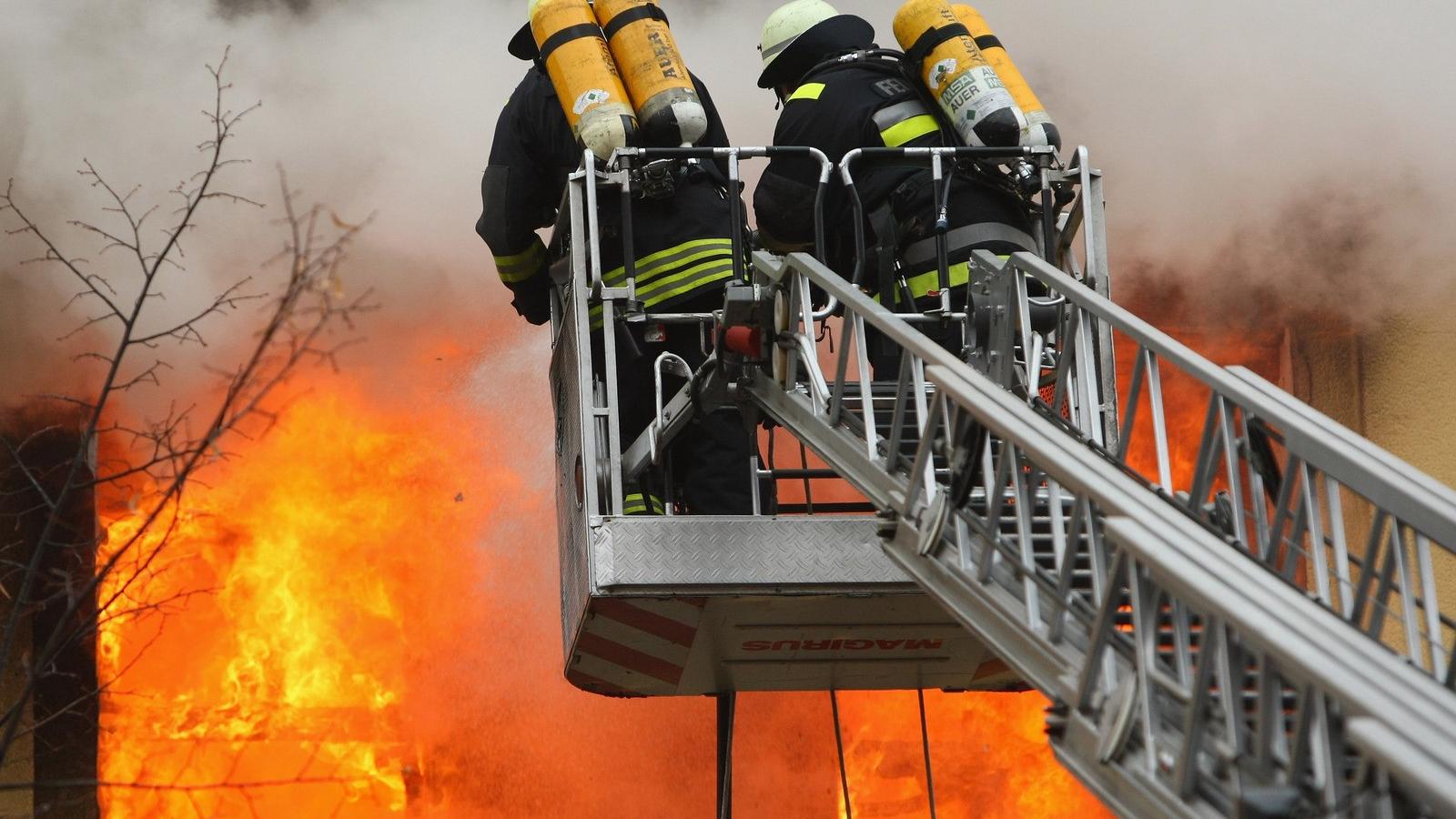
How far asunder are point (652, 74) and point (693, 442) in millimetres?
1293

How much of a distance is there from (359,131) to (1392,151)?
542 cm

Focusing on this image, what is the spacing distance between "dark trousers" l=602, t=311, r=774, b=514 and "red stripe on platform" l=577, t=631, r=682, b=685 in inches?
21.0

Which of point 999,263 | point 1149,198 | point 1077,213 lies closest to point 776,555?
Answer: point 999,263

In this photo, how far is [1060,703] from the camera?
4.03 m

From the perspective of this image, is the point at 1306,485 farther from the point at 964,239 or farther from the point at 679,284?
the point at 679,284

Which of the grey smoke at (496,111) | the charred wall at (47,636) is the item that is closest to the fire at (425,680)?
the charred wall at (47,636)

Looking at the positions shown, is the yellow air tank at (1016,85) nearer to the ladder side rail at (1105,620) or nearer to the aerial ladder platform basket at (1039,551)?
the aerial ladder platform basket at (1039,551)

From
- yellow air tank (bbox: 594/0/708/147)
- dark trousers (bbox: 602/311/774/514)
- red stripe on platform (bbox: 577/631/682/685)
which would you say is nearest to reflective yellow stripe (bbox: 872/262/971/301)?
dark trousers (bbox: 602/311/774/514)

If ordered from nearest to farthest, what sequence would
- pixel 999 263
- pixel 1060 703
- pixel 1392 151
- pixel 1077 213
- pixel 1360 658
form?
pixel 1360 658
pixel 1060 703
pixel 999 263
pixel 1077 213
pixel 1392 151

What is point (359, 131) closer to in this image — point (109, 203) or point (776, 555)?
point (109, 203)

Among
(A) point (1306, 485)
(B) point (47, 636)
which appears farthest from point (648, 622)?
(B) point (47, 636)

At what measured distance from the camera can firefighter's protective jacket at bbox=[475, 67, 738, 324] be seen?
6.26 metres

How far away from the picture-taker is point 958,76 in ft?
20.4

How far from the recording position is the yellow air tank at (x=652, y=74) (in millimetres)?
6141
